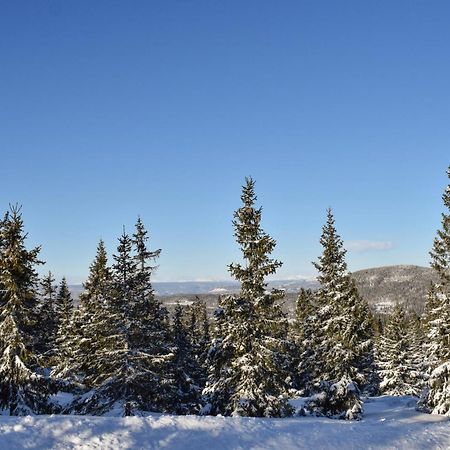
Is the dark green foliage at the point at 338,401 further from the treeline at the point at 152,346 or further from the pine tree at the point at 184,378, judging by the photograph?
the pine tree at the point at 184,378

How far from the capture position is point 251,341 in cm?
2442

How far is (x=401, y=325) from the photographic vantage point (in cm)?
5144

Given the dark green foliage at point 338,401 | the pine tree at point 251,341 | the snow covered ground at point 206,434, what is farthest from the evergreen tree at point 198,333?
the snow covered ground at point 206,434

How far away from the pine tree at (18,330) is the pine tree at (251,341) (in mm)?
9054

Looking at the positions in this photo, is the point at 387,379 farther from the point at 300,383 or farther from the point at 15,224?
the point at 15,224

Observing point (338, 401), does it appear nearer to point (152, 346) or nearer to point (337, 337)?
point (337, 337)

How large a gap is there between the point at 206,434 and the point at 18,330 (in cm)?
1217

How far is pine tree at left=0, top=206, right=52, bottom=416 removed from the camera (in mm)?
22812

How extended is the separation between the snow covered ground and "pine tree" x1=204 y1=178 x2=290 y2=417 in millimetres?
5132

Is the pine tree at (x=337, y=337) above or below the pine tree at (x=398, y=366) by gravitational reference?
above

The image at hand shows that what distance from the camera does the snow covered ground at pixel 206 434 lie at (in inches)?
570

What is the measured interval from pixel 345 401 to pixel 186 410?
10186 mm

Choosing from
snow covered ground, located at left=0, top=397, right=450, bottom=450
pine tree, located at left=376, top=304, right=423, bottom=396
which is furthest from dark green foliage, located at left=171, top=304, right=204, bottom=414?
pine tree, located at left=376, top=304, right=423, bottom=396

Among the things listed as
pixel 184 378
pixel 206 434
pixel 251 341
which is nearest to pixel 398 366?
pixel 184 378
